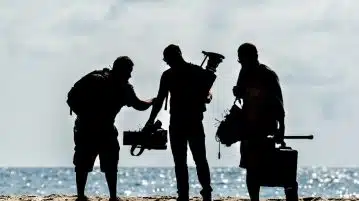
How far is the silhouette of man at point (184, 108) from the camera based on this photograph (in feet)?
48.3

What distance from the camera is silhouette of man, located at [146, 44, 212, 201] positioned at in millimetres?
14719

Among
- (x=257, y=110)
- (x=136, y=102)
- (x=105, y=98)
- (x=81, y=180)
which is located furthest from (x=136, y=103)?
(x=257, y=110)

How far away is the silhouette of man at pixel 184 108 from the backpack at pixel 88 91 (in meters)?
1.05

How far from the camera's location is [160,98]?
14820mm

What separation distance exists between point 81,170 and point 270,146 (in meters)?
3.14

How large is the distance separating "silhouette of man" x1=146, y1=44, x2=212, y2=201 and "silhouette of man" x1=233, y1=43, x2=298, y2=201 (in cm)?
83

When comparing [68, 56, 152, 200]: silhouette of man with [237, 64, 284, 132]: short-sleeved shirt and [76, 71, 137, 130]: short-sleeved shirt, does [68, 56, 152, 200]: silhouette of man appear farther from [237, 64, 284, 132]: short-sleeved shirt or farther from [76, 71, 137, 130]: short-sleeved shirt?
[237, 64, 284, 132]: short-sleeved shirt

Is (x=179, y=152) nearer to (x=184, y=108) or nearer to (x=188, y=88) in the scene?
(x=184, y=108)

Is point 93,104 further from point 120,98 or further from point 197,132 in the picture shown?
point 197,132

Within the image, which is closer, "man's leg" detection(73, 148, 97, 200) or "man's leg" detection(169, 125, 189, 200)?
"man's leg" detection(169, 125, 189, 200)

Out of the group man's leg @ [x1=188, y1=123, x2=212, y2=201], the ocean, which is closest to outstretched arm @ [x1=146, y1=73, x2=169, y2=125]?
man's leg @ [x1=188, y1=123, x2=212, y2=201]

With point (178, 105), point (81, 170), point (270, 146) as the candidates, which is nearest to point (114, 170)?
point (81, 170)

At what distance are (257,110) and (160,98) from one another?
1515mm

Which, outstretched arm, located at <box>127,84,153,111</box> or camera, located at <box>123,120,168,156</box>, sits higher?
outstretched arm, located at <box>127,84,153,111</box>
